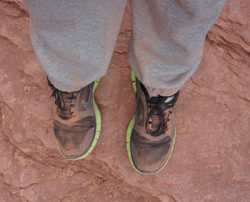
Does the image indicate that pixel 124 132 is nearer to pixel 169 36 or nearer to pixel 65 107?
pixel 65 107

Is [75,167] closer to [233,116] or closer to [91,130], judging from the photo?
[91,130]

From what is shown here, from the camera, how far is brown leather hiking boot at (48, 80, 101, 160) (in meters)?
1.11

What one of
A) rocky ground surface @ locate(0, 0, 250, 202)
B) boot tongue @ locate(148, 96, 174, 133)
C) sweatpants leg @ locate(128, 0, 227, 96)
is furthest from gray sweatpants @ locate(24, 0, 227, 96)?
rocky ground surface @ locate(0, 0, 250, 202)

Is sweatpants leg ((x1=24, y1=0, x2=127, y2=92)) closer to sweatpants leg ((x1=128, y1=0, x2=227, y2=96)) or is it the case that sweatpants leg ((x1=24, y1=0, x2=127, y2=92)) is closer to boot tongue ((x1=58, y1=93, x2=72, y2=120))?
sweatpants leg ((x1=128, y1=0, x2=227, y2=96))

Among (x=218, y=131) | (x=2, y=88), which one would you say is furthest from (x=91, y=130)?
(x=218, y=131)

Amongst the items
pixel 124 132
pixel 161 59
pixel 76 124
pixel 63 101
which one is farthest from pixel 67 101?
pixel 161 59

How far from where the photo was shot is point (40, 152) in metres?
1.36

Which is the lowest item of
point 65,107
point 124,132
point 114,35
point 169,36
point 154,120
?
point 124,132

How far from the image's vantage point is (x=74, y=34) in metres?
0.64

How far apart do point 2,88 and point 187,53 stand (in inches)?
Answer: 47.5

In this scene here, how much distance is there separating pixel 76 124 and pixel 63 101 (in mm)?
154

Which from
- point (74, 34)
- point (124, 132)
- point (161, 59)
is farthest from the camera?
point (124, 132)

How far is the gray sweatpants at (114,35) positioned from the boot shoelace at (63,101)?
0.60 feet

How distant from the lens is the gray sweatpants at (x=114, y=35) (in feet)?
1.88
